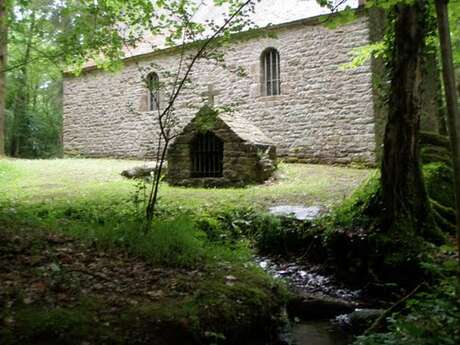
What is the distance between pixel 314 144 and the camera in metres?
13.8

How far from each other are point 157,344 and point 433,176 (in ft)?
18.4

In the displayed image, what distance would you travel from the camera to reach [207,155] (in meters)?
12.1

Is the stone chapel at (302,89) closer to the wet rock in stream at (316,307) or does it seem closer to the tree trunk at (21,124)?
the wet rock in stream at (316,307)

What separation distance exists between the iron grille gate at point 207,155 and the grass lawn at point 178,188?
3.57ft

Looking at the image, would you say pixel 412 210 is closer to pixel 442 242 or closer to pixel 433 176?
pixel 442 242

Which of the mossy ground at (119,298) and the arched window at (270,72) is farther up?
the arched window at (270,72)

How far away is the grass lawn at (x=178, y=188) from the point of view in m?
8.96

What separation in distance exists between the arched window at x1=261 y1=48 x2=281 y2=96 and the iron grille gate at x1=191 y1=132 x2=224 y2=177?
12.8ft

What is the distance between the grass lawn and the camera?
8961 millimetres

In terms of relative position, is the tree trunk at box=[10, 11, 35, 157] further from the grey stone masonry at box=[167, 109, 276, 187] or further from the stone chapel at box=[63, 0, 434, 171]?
the grey stone masonry at box=[167, 109, 276, 187]

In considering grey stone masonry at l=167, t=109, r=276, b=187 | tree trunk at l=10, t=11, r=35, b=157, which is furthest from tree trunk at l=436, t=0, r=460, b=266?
tree trunk at l=10, t=11, r=35, b=157

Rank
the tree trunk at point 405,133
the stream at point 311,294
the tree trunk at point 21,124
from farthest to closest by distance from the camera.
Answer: the tree trunk at point 21,124 < the tree trunk at point 405,133 < the stream at point 311,294

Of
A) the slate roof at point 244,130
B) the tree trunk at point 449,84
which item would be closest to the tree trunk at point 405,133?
the tree trunk at point 449,84

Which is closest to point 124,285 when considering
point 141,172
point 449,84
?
point 449,84
